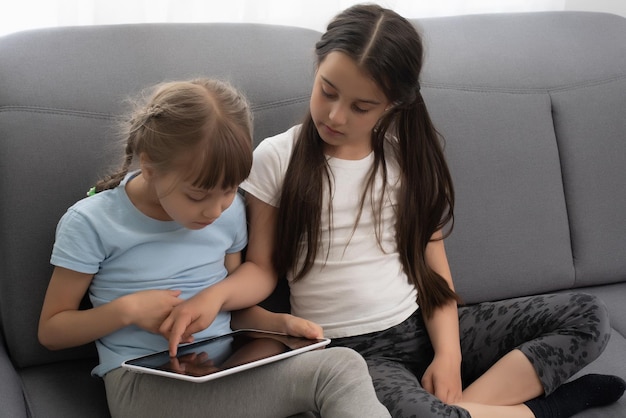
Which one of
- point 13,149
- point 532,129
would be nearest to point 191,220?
point 13,149

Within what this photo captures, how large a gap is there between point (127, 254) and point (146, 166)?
161 mm

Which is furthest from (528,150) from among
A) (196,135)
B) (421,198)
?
(196,135)

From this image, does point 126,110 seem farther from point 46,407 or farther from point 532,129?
point 532,129

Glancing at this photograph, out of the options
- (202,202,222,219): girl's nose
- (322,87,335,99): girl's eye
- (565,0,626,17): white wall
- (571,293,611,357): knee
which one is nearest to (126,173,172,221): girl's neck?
(202,202,222,219): girl's nose

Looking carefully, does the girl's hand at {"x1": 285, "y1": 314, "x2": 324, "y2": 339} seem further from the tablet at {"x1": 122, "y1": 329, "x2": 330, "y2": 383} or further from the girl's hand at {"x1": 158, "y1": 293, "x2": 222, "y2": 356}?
Result: the girl's hand at {"x1": 158, "y1": 293, "x2": 222, "y2": 356}

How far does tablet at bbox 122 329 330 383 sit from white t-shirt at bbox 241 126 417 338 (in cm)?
17

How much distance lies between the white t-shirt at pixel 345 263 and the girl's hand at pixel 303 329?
0.43 ft

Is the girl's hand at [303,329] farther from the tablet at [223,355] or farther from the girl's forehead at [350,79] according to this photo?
the girl's forehead at [350,79]

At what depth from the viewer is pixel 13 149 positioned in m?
1.53

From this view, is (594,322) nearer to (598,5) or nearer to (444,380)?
(444,380)

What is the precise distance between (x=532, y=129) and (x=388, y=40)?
1.82 feet

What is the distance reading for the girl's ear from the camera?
4.62 feet

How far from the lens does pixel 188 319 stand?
1449 millimetres

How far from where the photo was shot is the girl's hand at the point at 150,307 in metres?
1.44
